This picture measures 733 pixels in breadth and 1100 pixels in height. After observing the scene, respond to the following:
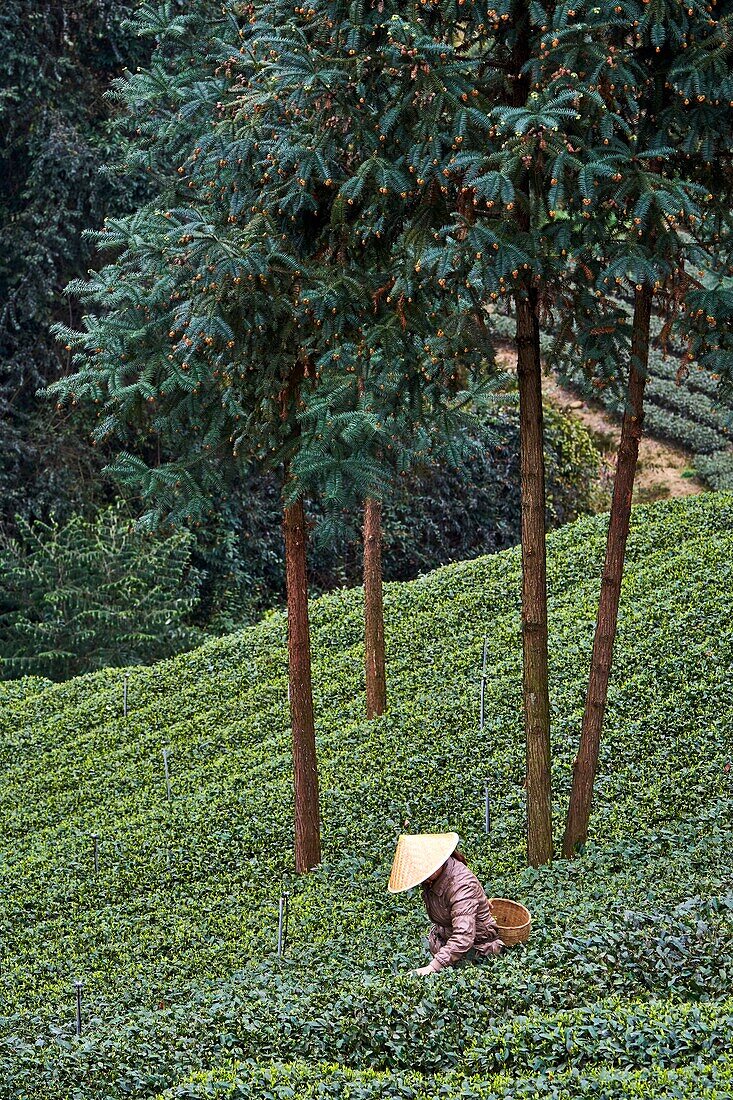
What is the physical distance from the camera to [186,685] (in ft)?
42.6

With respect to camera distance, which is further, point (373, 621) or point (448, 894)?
point (373, 621)

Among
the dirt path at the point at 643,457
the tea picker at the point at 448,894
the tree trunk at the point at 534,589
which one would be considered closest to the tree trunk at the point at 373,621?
the tree trunk at the point at 534,589

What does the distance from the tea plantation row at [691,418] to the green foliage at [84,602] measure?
29.2 ft

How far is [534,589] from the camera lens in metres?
6.96

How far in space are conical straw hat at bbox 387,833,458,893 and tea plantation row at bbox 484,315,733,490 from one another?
621 inches

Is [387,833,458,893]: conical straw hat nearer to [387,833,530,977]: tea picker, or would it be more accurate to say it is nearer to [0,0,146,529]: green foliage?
[387,833,530,977]: tea picker

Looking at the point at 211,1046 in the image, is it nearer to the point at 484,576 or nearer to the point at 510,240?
the point at 510,240

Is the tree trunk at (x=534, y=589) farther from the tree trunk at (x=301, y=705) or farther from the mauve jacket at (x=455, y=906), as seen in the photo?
the tree trunk at (x=301, y=705)

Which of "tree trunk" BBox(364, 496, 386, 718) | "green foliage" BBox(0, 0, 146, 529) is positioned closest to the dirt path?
"green foliage" BBox(0, 0, 146, 529)

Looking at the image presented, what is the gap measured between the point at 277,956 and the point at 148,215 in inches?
196

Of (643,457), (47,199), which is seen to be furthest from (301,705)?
(643,457)

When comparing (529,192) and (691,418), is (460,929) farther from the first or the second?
(691,418)

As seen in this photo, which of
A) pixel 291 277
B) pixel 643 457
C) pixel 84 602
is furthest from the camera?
pixel 643 457

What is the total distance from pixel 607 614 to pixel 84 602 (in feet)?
33.7
